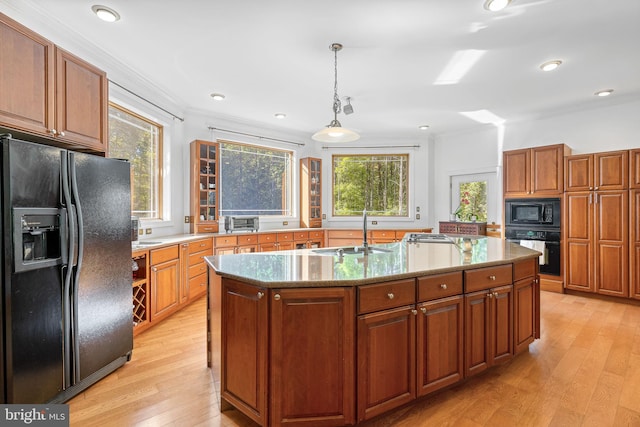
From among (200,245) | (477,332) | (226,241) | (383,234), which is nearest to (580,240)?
(383,234)

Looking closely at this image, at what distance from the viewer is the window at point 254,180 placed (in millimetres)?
5305

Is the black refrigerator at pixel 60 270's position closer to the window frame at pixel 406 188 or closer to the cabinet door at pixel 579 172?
the window frame at pixel 406 188

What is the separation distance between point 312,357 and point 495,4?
261cm

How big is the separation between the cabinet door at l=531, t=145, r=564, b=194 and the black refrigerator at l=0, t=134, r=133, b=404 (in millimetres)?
5082

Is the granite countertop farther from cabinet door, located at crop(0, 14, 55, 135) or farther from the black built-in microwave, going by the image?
the black built-in microwave

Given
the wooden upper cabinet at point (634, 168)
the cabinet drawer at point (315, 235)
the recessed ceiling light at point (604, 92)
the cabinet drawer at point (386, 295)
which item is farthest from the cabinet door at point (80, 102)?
the wooden upper cabinet at point (634, 168)

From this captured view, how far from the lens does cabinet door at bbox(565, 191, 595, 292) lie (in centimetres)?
428

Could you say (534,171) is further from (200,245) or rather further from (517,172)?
(200,245)

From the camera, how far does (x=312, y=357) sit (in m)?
1.65

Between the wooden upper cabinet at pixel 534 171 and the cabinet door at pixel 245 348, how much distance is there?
461 centimetres

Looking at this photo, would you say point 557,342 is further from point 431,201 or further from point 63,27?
point 63,27

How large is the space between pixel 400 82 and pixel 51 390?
405cm

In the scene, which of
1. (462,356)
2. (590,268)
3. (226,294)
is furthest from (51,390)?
(590,268)

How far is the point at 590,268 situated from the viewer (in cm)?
429
